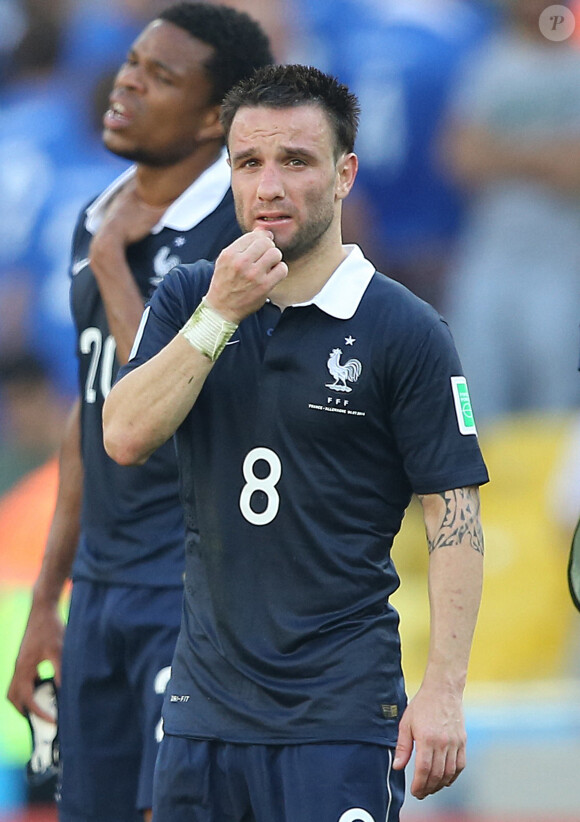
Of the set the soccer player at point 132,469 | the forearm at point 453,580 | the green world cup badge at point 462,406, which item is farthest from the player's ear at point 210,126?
the forearm at point 453,580

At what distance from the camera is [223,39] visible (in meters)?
3.96

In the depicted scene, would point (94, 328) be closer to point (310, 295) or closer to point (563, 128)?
point (310, 295)

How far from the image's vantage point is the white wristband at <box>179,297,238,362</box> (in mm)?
2686

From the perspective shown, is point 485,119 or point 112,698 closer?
point 112,698

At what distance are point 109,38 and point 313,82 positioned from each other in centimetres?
534

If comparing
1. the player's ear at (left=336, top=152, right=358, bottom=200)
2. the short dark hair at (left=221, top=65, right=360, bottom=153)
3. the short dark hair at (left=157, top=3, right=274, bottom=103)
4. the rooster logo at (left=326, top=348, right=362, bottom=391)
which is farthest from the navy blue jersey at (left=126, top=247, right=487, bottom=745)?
the short dark hair at (left=157, top=3, right=274, bottom=103)

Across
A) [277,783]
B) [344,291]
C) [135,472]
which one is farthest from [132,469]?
[277,783]

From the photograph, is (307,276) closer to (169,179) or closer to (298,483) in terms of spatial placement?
(298,483)

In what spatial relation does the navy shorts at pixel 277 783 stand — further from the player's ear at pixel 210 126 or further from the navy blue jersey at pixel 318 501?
the player's ear at pixel 210 126

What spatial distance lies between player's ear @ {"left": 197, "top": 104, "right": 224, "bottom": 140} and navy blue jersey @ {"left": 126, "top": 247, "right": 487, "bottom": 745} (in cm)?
119

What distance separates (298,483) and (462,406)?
356 mm

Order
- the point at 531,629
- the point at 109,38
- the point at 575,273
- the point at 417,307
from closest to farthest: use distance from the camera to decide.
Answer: the point at 417,307 → the point at 531,629 → the point at 575,273 → the point at 109,38

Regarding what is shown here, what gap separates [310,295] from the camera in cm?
290

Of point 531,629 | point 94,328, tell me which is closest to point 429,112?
point 531,629
